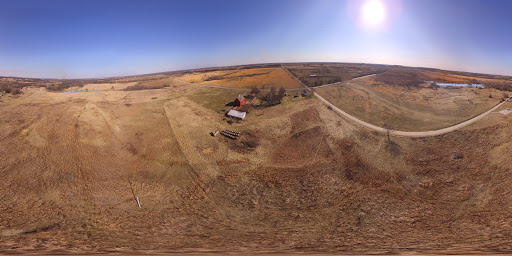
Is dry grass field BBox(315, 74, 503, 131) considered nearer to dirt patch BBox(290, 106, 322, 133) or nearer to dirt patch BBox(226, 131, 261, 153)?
dirt patch BBox(290, 106, 322, 133)

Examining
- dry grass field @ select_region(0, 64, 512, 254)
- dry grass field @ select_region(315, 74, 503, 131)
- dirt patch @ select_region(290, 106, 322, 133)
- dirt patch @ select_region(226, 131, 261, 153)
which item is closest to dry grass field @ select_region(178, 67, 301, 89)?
dry grass field @ select_region(315, 74, 503, 131)

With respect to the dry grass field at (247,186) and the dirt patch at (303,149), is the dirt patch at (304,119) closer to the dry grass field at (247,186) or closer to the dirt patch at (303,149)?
the dry grass field at (247,186)

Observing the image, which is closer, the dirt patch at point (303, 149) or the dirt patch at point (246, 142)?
the dirt patch at point (303, 149)

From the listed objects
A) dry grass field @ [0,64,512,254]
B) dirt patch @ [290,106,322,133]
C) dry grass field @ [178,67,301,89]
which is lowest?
dry grass field @ [0,64,512,254]

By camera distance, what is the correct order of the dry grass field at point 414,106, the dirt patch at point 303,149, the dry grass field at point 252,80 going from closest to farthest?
1. the dirt patch at point 303,149
2. the dry grass field at point 414,106
3. the dry grass field at point 252,80

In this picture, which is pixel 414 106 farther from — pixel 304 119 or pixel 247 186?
pixel 247 186

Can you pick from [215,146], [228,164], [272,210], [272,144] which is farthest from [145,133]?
[272,210]

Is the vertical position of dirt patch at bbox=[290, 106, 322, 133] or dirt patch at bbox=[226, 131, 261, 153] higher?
dirt patch at bbox=[290, 106, 322, 133]

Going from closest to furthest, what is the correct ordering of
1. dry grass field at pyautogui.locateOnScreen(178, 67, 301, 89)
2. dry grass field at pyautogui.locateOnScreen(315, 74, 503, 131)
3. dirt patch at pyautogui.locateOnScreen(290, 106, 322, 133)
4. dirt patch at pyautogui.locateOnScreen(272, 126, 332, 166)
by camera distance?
dirt patch at pyautogui.locateOnScreen(272, 126, 332, 166) < dry grass field at pyautogui.locateOnScreen(315, 74, 503, 131) < dirt patch at pyautogui.locateOnScreen(290, 106, 322, 133) < dry grass field at pyautogui.locateOnScreen(178, 67, 301, 89)

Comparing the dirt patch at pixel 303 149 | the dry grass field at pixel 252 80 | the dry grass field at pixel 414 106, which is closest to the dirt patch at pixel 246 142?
the dirt patch at pixel 303 149
